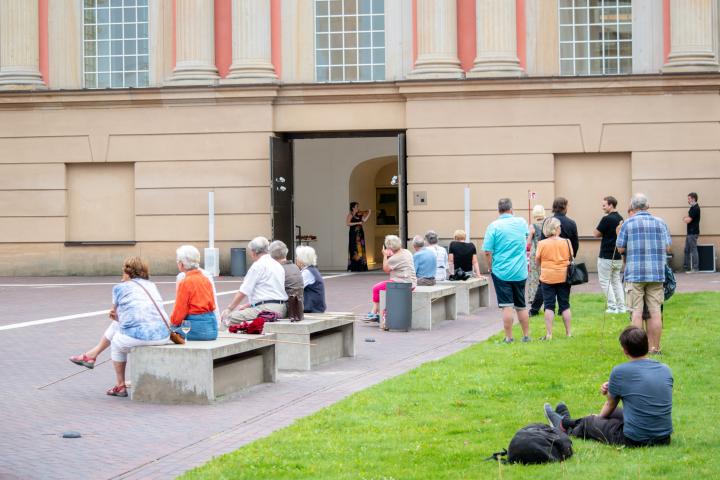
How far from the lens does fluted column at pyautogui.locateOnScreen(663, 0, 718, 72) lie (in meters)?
30.5

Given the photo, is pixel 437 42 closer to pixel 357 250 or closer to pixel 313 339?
pixel 357 250

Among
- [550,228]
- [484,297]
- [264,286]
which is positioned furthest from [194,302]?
[484,297]

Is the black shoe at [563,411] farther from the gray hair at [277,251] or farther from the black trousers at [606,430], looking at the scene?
the gray hair at [277,251]

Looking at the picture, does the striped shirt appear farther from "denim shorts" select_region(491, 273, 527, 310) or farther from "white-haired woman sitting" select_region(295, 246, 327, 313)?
"white-haired woman sitting" select_region(295, 246, 327, 313)

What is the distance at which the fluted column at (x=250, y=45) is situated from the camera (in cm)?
3177

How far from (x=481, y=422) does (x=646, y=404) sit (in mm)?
1699

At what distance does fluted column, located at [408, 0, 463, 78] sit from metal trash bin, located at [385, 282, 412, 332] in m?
13.4

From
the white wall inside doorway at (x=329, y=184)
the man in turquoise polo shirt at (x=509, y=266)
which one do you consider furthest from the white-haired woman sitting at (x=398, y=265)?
the white wall inside doorway at (x=329, y=184)

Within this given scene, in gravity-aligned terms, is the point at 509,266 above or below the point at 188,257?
below

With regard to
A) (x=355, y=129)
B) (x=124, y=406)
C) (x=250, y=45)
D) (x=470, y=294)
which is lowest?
(x=124, y=406)

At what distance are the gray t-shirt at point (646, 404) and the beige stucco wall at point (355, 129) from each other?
21.9m

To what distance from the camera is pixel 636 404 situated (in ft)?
29.7

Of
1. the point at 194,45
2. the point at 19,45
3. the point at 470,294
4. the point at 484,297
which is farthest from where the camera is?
the point at 19,45

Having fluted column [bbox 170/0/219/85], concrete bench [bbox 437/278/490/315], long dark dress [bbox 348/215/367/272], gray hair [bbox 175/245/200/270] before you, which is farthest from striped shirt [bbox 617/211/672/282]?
long dark dress [bbox 348/215/367/272]
